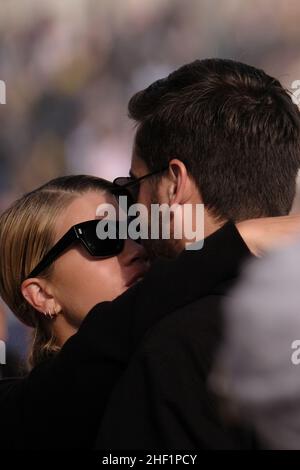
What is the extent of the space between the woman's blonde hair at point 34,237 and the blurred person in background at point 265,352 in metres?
0.59

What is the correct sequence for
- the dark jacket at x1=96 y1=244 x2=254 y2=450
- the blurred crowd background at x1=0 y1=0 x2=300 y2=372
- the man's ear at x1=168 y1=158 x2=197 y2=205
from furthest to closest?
the blurred crowd background at x1=0 y1=0 x2=300 y2=372, the man's ear at x1=168 y1=158 x2=197 y2=205, the dark jacket at x1=96 y1=244 x2=254 y2=450

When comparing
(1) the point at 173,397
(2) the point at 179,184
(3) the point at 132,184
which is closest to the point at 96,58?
(3) the point at 132,184

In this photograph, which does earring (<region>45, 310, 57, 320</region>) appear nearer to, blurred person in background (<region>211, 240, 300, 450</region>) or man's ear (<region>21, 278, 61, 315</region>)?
man's ear (<region>21, 278, 61, 315</region>)

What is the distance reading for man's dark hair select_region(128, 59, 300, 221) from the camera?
1263 mm

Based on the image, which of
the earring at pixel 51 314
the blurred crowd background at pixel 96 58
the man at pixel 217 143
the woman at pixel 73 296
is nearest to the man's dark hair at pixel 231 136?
the man at pixel 217 143

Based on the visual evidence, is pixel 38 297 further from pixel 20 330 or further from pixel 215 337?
A: pixel 20 330

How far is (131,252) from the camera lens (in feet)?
4.94

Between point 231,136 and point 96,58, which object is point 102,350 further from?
point 96,58

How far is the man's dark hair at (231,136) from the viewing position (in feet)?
4.14

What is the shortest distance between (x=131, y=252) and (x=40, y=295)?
20 centimetres

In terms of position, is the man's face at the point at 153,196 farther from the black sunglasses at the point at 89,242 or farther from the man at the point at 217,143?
the black sunglasses at the point at 89,242

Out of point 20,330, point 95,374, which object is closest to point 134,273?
point 95,374

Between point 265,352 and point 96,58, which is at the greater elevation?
point 96,58

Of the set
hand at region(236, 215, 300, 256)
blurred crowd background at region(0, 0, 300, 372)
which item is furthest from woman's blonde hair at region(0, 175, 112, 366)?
blurred crowd background at region(0, 0, 300, 372)
